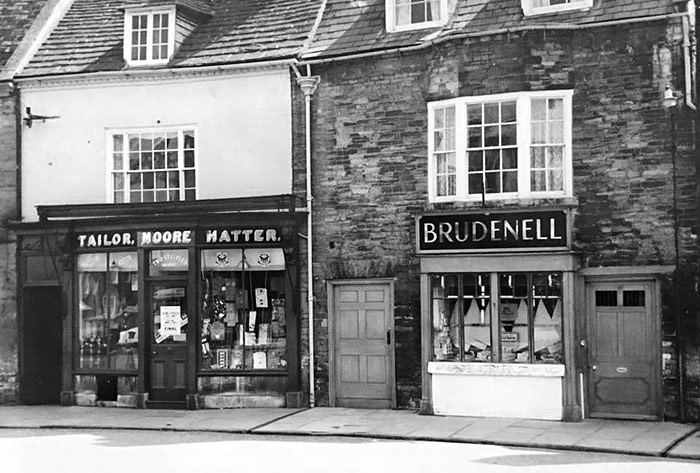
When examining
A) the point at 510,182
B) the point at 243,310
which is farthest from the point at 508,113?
the point at 243,310

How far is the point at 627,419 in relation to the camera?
15852 millimetres

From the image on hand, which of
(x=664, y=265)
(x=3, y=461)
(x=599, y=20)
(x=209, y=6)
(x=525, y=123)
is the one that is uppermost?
(x=209, y=6)

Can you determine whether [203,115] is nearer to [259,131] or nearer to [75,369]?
[259,131]

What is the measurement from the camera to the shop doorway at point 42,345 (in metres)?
19.5

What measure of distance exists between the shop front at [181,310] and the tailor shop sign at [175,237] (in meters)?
0.02

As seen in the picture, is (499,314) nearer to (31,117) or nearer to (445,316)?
(445,316)

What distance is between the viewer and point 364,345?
1772 centimetres

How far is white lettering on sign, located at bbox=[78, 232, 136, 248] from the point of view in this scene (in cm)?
1884

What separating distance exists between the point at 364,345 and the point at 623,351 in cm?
448

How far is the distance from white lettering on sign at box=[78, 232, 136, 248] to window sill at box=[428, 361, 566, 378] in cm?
629

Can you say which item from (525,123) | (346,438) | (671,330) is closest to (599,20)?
(525,123)

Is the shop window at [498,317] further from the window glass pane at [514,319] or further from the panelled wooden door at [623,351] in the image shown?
the panelled wooden door at [623,351]

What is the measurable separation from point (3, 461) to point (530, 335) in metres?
8.22

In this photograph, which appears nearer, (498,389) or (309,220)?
(498,389)
